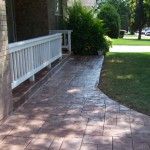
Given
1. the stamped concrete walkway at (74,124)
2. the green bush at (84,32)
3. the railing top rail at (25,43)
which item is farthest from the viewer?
the green bush at (84,32)

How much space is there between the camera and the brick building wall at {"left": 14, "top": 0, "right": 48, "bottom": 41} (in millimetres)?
10891

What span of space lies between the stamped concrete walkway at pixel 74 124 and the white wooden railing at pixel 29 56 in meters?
0.51

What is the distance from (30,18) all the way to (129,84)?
5.31 m

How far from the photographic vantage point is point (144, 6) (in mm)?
35188

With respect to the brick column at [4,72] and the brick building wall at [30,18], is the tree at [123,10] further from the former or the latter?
the brick column at [4,72]

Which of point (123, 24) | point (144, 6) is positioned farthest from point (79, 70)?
point (123, 24)

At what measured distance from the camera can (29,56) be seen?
653cm

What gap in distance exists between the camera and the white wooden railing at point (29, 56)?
18.2 feet

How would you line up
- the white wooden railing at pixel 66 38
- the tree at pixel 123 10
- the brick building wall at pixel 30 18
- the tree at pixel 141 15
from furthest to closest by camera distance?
the tree at pixel 123 10 → the tree at pixel 141 15 → the white wooden railing at pixel 66 38 → the brick building wall at pixel 30 18

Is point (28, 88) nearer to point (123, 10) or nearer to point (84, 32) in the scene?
point (84, 32)

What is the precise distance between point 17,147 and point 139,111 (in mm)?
2287

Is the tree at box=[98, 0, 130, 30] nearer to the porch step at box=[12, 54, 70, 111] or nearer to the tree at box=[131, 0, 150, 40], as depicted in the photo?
the tree at box=[131, 0, 150, 40]

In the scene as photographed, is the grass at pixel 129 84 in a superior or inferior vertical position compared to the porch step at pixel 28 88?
inferior

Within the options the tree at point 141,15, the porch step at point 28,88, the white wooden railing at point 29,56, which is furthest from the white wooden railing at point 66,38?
the tree at point 141,15
